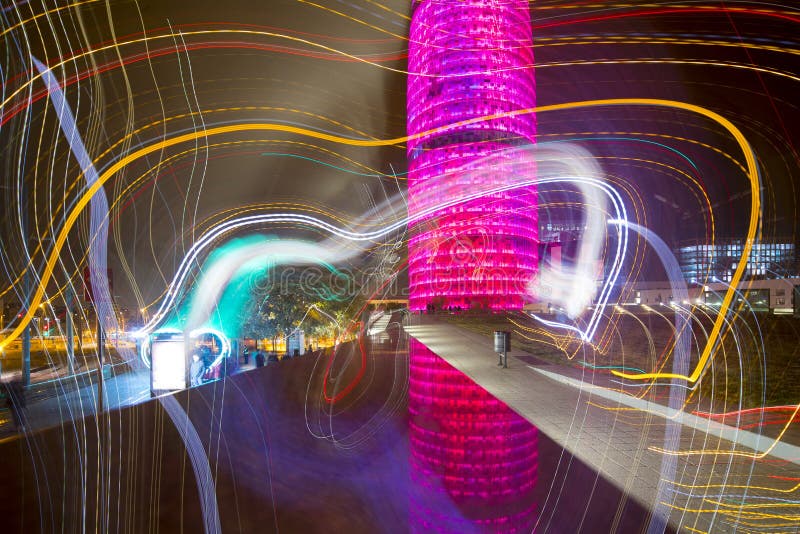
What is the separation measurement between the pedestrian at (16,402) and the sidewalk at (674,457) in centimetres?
862

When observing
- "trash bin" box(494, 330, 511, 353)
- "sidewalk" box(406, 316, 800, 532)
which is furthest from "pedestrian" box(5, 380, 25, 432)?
"trash bin" box(494, 330, 511, 353)

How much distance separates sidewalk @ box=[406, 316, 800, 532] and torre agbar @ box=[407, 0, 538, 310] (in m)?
70.0

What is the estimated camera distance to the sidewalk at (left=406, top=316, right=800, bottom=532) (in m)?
4.83

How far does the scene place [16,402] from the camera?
10.6 meters

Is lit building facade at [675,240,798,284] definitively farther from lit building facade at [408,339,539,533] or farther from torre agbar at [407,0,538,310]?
lit building facade at [408,339,539,533]

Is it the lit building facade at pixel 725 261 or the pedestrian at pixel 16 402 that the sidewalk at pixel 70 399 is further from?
the lit building facade at pixel 725 261

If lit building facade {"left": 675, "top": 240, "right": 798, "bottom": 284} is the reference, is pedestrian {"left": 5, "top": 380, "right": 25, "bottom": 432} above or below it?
below

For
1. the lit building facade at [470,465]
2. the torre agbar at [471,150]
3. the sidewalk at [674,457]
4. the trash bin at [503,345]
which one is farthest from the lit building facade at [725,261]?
the lit building facade at [470,465]

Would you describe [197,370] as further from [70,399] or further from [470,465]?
[470,465]

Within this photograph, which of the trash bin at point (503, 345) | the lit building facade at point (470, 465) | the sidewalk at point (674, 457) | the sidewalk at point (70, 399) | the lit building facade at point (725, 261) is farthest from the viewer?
the lit building facade at point (725, 261)

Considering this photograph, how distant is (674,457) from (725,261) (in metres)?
96.1

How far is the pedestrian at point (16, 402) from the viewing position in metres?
9.34

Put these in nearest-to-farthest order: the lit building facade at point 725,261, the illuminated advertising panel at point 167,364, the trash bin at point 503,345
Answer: the illuminated advertising panel at point 167,364, the trash bin at point 503,345, the lit building facade at point 725,261

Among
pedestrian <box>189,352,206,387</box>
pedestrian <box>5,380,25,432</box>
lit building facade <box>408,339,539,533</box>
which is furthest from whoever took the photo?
pedestrian <box>189,352,206,387</box>
